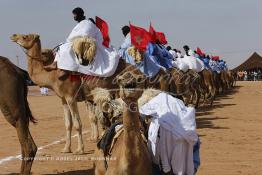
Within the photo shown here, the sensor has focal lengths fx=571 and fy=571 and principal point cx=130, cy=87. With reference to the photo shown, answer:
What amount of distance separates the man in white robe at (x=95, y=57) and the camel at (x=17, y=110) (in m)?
2.58

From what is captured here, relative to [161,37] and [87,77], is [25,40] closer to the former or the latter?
[87,77]

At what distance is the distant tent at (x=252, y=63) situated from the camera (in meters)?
80.4

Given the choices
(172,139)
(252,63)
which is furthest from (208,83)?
(252,63)

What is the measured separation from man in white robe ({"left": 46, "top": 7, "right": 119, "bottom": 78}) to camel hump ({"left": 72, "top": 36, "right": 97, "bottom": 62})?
0.36 feet

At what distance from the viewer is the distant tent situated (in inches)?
3164

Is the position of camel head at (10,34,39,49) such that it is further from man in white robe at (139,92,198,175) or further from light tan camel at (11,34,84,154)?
man in white robe at (139,92,198,175)

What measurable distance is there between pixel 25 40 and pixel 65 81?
4.64ft

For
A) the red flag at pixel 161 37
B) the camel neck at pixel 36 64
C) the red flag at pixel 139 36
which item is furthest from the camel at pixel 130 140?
the red flag at pixel 161 37

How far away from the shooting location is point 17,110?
8477 mm

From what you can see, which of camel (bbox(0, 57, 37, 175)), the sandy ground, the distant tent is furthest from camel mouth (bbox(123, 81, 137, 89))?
the distant tent

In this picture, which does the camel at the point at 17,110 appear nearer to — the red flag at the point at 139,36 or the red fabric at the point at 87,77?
the red fabric at the point at 87,77

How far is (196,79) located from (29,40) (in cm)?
1067

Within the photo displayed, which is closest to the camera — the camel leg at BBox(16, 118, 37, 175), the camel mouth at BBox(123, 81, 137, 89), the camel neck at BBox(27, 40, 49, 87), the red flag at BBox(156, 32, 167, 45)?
the camel mouth at BBox(123, 81, 137, 89)

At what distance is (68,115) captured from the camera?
11.5 metres
